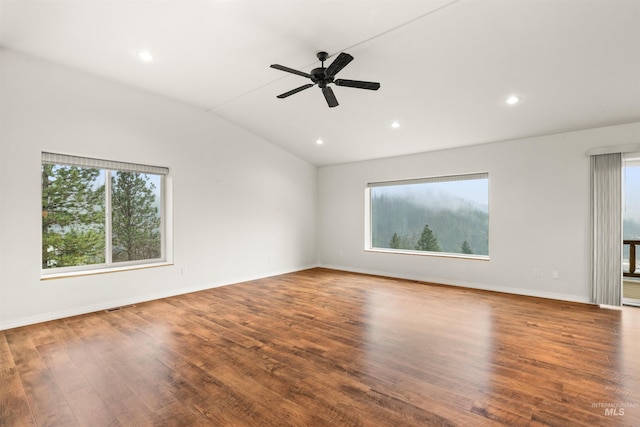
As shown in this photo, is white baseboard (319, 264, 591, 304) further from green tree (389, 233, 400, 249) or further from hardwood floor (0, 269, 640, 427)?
green tree (389, 233, 400, 249)

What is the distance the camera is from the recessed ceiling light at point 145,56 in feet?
11.3

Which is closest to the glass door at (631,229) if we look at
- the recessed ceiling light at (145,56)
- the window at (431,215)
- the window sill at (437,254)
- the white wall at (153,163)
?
the window at (431,215)

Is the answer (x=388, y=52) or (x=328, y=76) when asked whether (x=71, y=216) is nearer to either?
(x=328, y=76)

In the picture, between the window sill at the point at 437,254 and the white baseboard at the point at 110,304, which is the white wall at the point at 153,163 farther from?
the window sill at the point at 437,254

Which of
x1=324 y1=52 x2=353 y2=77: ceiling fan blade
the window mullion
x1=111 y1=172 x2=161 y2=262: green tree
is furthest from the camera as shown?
x1=111 y1=172 x2=161 y2=262: green tree

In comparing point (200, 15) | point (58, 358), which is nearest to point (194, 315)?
point (58, 358)

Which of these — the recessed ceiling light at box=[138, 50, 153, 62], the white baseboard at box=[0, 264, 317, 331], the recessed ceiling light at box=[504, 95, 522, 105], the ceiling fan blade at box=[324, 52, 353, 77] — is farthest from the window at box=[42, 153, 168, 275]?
the recessed ceiling light at box=[504, 95, 522, 105]

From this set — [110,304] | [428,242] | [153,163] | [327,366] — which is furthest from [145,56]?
[428,242]

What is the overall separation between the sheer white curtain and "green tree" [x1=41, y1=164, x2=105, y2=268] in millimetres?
6812

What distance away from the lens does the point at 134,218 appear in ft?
15.1

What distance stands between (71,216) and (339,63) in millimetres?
3863

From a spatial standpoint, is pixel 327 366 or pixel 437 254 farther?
pixel 437 254

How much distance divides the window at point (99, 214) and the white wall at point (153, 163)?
0.22 metres

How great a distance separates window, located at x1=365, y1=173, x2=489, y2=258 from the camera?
5.49 meters
